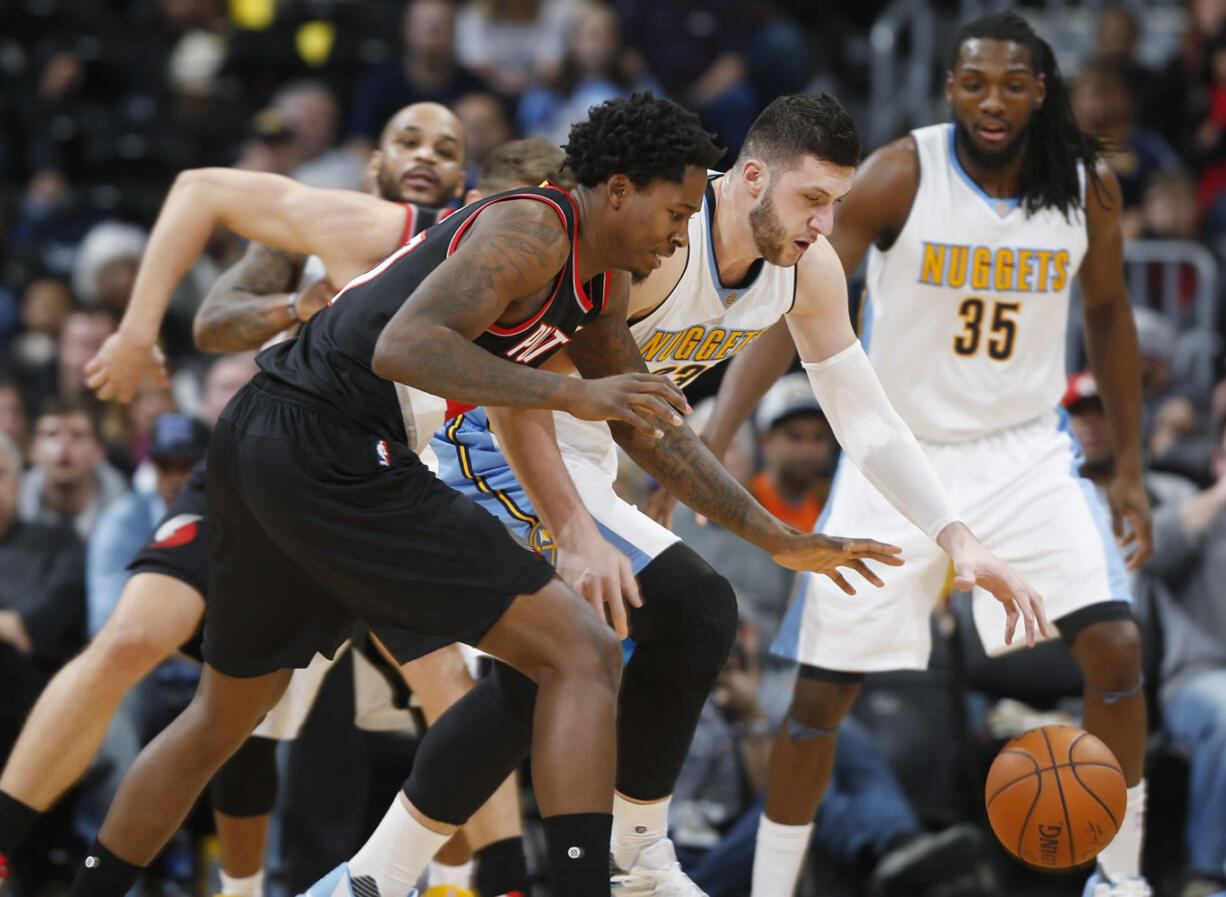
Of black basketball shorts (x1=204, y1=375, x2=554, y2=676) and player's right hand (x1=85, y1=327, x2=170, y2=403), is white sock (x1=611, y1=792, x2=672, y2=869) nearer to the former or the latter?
black basketball shorts (x1=204, y1=375, x2=554, y2=676)

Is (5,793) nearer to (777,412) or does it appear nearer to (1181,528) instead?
(777,412)

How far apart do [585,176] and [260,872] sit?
2.59 meters

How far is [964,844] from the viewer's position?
5.94 m

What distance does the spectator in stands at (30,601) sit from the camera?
6.09 meters

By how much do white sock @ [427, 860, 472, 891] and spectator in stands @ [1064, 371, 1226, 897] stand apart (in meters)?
2.77

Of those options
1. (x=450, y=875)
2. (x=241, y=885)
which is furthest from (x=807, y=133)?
(x=241, y=885)

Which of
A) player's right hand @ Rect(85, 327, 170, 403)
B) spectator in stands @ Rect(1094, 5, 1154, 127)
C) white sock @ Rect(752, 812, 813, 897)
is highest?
spectator in stands @ Rect(1094, 5, 1154, 127)

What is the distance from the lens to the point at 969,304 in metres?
4.97

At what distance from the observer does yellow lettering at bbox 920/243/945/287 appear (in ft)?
16.3

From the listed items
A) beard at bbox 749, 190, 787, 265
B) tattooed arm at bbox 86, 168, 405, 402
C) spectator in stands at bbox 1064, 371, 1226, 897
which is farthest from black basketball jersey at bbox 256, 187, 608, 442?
spectator in stands at bbox 1064, 371, 1226, 897

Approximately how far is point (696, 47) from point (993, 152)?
20.3ft

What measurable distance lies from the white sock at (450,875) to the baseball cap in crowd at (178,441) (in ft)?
6.39

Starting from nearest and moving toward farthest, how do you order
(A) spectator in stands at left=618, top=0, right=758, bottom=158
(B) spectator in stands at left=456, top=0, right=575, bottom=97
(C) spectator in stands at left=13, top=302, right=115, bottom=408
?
(C) spectator in stands at left=13, top=302, right=115, bottom=408
(A) spectator in stands at left=618, top=0, right=758, bottom=158
(B) spectator in stands at left=456, top=0, right=575, bottom=97

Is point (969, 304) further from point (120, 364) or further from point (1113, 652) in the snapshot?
point (120, 364)
